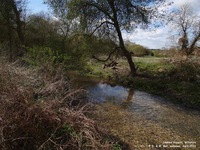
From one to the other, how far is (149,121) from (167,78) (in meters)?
7.24

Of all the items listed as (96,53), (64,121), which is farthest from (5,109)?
(96,53)

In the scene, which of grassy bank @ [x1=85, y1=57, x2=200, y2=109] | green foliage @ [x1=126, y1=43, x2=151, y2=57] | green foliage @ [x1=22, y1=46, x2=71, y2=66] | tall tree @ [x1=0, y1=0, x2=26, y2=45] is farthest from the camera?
green foliage @ [x1=126, y1=43, x2=151, y2=57]

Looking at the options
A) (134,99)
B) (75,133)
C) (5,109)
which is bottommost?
(134,99)

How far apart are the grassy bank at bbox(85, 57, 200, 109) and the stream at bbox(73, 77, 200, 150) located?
107 cm

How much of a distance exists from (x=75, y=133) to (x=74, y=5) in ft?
36.3

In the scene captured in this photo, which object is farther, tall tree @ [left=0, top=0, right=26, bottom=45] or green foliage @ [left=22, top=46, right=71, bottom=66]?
tall tree @ [left=0, top=0, right=26, bottom=45]

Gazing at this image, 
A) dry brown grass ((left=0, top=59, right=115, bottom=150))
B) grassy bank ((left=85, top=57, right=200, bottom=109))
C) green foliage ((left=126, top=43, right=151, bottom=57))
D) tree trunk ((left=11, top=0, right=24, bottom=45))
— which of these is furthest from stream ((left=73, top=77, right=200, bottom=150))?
green foliage ((left=126, top=43, right=151, bottom=57))

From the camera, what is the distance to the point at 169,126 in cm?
652

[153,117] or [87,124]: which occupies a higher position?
[87,124]

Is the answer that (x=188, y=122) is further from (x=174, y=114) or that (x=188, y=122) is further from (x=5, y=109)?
(x=5, y=109)

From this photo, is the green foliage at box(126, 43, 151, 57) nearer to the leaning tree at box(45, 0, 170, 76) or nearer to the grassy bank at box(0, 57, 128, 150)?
the leaning tree at box(45, 0, 170, 76)

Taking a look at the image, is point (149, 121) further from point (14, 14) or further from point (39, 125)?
point (14, 14)

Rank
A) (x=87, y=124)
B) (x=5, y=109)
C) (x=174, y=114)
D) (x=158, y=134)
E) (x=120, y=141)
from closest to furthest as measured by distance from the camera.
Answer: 1. (x=5, y=109)
2. (x=87, y=124)
3. (x=120, y=141)
4. (x=158, y=134)
5. (x=174, y=114)

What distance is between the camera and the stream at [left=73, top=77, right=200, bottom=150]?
5.42 m
